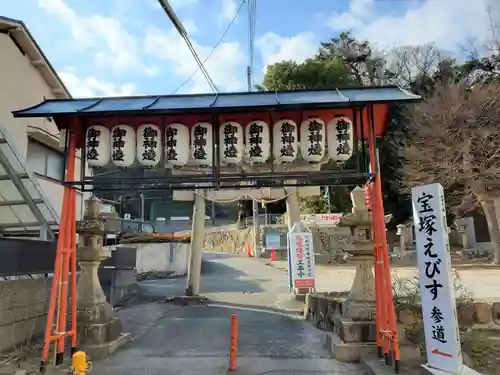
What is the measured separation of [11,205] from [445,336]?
10785 mm

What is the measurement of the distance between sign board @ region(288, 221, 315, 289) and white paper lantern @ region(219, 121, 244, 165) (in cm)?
993

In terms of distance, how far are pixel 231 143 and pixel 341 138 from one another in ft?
6.72

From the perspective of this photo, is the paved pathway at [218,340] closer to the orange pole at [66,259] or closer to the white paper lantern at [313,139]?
the orange pole at [66,259]

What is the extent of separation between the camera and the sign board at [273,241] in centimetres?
4106

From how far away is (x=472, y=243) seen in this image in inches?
1532

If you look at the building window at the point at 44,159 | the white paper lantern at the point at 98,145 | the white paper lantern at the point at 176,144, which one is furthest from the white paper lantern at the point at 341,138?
the building window at the point at 44,159

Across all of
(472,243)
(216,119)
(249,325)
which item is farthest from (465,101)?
(216,119)

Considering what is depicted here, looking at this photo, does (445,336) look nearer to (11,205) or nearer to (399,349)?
(399,349)

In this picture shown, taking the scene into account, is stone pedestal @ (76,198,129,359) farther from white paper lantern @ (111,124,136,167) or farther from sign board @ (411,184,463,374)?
sign board @ (411,184,463,374)

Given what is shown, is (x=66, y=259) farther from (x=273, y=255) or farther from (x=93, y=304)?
(x=273, y=255)

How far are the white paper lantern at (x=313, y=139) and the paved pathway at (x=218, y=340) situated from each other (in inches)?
149

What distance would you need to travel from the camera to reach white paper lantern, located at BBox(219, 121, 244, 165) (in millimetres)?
7598

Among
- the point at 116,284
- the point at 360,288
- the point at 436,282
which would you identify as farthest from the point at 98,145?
the point at 116,284

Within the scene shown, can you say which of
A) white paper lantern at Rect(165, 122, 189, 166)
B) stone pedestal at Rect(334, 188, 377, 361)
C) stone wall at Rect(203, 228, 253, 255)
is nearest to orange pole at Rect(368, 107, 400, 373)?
stone pedestal at Rect(334, 188, 377, 361)
